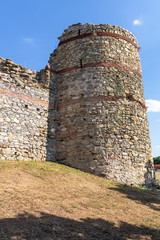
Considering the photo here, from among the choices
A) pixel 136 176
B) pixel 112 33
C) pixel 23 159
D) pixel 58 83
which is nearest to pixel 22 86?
pixel 58 83

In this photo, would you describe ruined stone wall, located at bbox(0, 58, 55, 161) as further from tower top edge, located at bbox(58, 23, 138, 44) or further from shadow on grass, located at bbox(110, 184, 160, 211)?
shadow on grass, located at bbox(110, 184, 160, 211)

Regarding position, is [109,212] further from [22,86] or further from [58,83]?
[58,83]

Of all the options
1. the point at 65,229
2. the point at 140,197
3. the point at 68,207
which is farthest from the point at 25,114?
the point at 65,229

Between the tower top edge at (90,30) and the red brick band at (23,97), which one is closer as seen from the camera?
the red brick band at (23,97)

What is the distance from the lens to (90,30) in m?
12.0

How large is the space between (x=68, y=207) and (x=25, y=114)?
19.5 feet

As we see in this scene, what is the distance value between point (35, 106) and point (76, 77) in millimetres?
2858

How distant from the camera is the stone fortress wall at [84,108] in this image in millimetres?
9859

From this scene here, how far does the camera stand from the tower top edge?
39.4 ft

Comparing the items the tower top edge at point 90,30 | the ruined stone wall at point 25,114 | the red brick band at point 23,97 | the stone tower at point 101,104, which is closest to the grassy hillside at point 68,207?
the ruined stone wall at point 25,114

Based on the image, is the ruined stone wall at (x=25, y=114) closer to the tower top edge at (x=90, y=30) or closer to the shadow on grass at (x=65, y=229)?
the tower top edge at (x=90, y=30)

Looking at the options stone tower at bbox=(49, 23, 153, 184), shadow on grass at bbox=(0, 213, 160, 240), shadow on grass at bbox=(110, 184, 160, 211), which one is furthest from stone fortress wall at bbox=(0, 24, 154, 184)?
shadow on grass at bbox=(0, 213, 160, 240)

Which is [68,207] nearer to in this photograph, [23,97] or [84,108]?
[84,108]

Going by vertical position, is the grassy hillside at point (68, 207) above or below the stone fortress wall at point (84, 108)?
below
